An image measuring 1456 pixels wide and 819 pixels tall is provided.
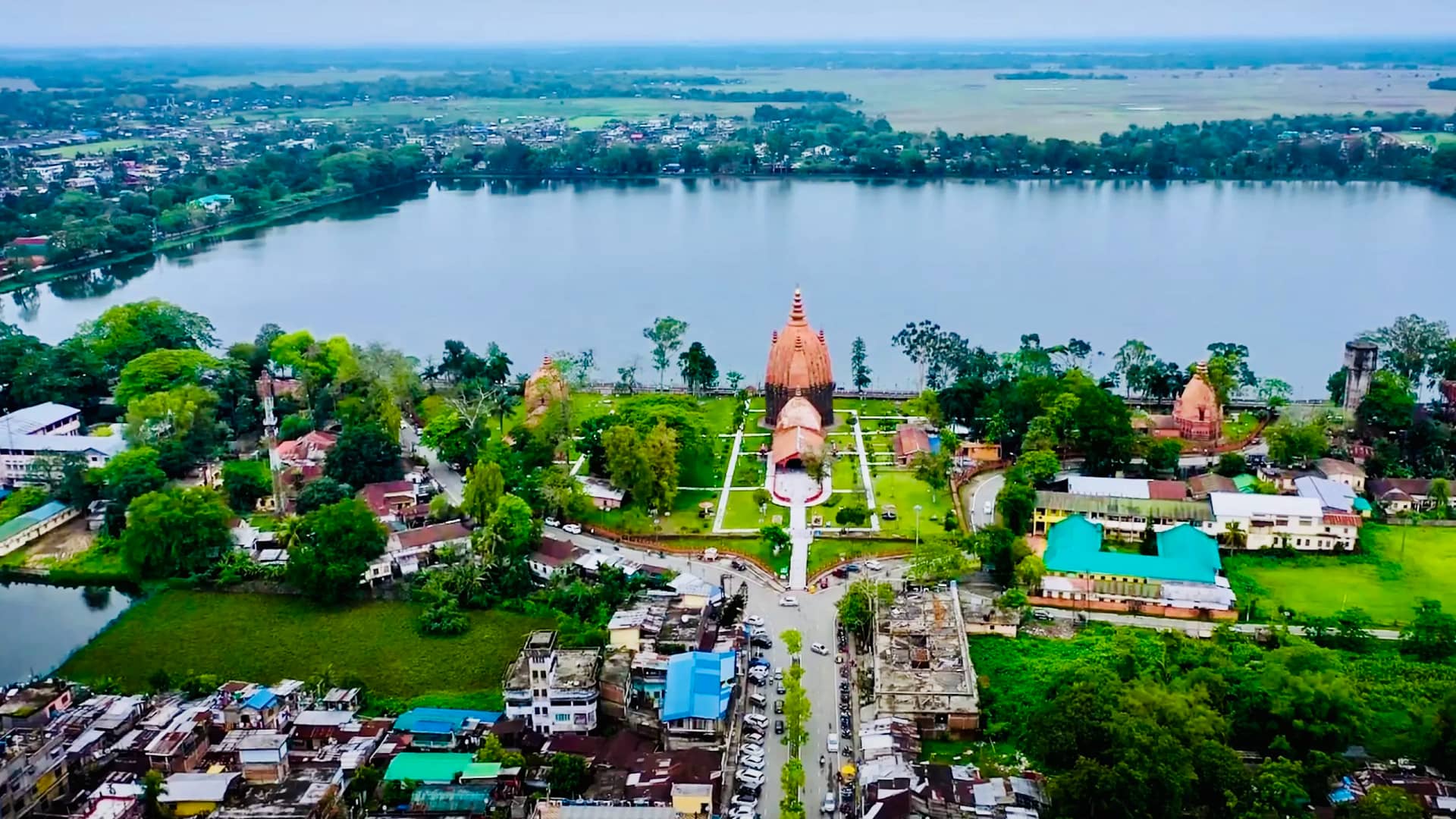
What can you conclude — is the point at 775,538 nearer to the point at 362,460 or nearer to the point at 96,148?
Result: the point at 362,460

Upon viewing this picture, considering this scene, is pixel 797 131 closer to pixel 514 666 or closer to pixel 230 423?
pixel 230 423

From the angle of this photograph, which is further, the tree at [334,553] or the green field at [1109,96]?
the green field at [1109,96]

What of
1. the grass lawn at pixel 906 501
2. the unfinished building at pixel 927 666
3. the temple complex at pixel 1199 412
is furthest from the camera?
the temple complex at pixel 1199 412

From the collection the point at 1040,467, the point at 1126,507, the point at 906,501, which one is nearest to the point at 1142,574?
the point at 1126,507

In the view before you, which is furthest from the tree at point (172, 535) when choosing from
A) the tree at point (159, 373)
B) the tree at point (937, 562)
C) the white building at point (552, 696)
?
the tree at point (937, 562)

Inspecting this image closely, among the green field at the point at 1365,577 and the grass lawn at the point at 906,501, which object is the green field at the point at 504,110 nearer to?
the grass lawn at the point at 906,501
